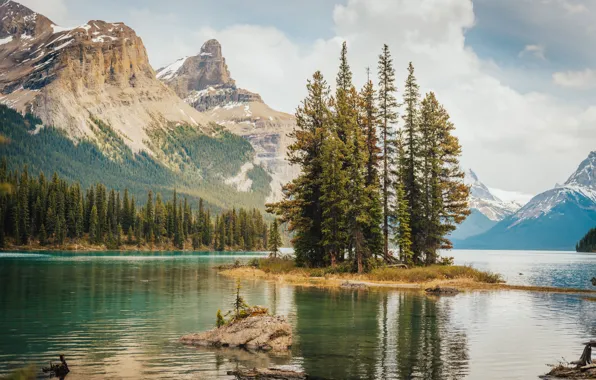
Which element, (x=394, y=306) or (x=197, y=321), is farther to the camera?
(x=394, y=306)

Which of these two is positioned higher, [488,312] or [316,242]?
[316,242]

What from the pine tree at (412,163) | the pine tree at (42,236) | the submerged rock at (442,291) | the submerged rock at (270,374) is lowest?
the submerged rock at (442,291)

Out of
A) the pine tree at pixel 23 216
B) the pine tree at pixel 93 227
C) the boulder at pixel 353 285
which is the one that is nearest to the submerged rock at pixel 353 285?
the boulder at pixel 353 285

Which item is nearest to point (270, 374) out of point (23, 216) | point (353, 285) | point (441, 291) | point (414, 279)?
point (441, 291)

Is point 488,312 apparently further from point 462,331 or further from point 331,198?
point 331,198

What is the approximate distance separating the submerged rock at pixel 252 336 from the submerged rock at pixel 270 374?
532 centimetres

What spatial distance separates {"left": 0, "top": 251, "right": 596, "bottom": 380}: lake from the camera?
21.6 metres

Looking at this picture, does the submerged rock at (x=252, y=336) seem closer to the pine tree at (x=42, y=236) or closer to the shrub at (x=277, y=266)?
the shrub at (x=277, y=266)

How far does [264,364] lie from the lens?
71.9ft

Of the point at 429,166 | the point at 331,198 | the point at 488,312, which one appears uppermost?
the point at 429,166

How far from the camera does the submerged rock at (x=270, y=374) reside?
62.4 feet

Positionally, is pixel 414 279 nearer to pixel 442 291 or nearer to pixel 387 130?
pixel 442 291

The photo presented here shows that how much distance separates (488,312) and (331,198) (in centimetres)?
2854

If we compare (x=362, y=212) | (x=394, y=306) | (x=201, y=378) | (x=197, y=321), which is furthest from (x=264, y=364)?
(x=362, y=212)
